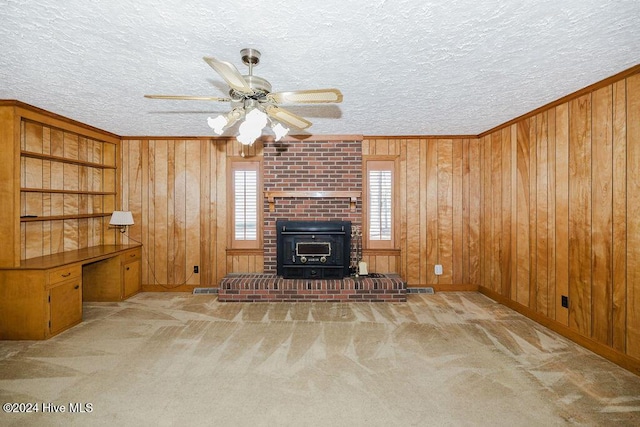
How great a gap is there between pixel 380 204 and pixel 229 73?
11.7ft

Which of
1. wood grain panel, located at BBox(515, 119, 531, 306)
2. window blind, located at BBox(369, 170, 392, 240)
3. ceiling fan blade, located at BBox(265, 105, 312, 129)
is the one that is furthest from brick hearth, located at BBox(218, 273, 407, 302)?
ceiling fan blade, located at BBox(265, 105, 312, 129)

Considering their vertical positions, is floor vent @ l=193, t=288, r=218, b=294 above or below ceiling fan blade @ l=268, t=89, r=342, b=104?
below

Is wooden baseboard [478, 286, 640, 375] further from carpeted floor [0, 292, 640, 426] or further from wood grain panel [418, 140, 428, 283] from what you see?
wood grain panel [418, 140, 428, 283]

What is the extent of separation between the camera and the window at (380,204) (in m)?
4.77

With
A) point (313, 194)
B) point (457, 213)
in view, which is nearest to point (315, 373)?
point (313, 194)

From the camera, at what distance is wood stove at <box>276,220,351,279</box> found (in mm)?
4406

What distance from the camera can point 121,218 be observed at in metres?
→ 4.27

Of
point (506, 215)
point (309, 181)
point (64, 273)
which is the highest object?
point (309, 181)

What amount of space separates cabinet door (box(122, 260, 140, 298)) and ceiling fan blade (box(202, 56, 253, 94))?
12.2 feet

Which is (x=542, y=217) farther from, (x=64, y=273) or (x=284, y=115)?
(x=64, y=273)

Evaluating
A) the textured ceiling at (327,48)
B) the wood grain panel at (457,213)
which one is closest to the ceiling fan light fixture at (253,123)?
the textured ceiling at (327,48)

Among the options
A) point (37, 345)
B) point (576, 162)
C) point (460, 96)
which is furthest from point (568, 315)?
point (37, 345)

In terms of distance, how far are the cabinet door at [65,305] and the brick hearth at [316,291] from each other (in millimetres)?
1584

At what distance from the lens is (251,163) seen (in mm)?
4746
